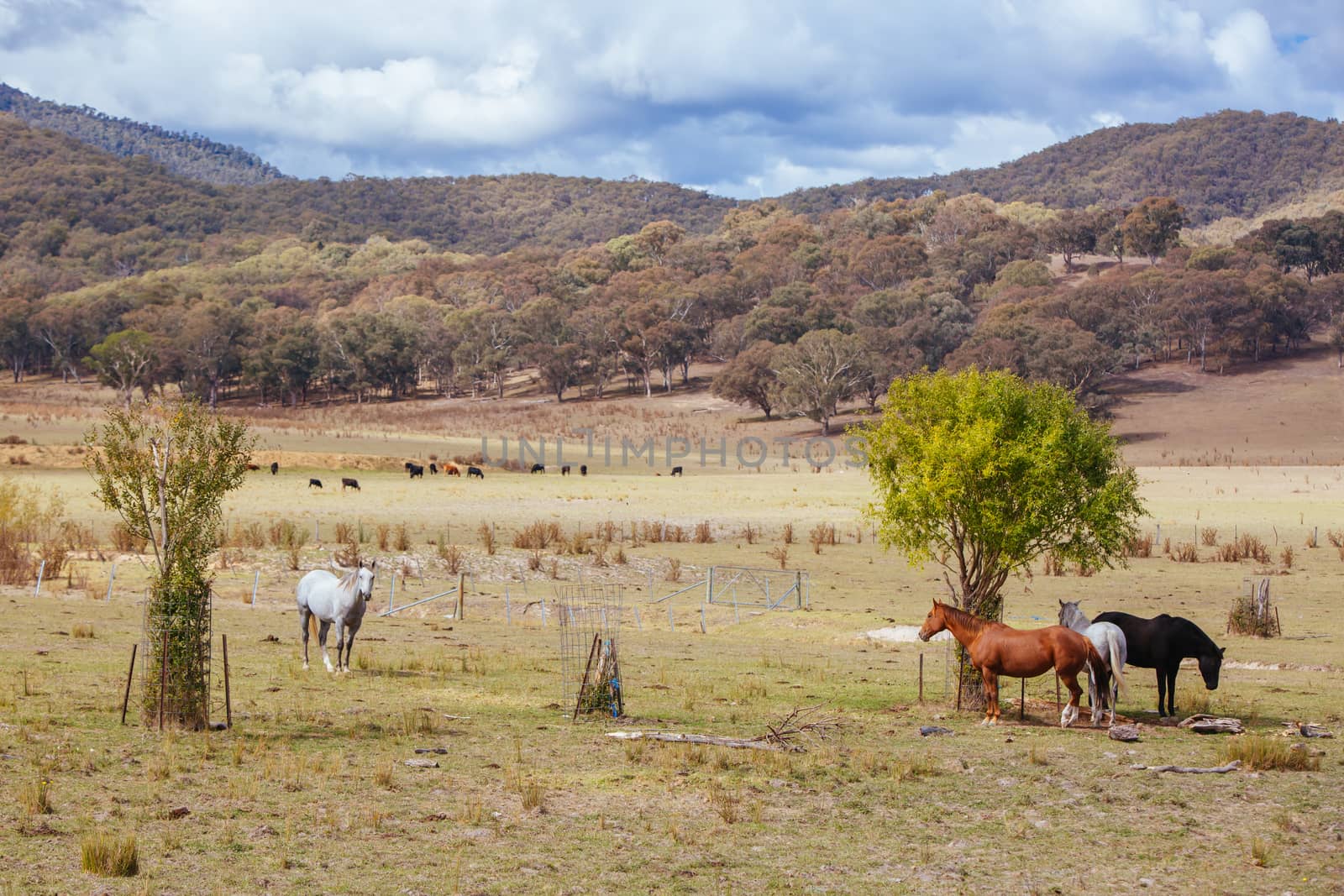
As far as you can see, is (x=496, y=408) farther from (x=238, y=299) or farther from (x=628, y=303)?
(x=238, y=299)

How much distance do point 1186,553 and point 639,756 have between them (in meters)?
28.6

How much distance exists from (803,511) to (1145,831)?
130 feet

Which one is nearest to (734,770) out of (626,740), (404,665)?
(626,740)

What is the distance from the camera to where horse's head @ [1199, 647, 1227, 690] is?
17.2 meters

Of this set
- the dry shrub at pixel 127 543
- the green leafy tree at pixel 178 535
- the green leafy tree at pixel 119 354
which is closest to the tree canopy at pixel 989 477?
the green leafy tree at pixel 178 535

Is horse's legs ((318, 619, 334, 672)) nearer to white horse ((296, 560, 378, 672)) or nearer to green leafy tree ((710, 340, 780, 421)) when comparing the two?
white horse ((296, 560, 378, 672))

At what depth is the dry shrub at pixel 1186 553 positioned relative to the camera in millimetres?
37969

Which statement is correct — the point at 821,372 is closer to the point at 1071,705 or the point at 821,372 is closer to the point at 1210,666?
the point at 1210,666

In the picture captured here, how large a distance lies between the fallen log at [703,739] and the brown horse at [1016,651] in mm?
3004

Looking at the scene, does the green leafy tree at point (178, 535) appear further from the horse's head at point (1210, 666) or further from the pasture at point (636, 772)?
the horse's head at point (1210, 666)

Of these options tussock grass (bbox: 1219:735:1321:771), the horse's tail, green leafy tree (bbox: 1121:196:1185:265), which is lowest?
tussock grass (bbox: 1219:735:1321:771)

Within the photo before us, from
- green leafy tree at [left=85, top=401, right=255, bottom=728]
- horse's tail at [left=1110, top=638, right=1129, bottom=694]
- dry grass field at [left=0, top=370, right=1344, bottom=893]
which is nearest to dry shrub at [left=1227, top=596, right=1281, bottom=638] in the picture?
dry grass field at [left=0, top=370, right=1344, bottom=893]

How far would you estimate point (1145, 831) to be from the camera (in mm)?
11781

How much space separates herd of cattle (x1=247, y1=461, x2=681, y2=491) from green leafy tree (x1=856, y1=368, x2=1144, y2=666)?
3869cm
